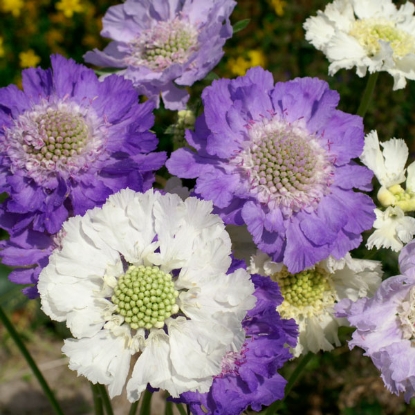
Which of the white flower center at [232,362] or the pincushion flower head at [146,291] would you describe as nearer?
the pincushion flower head at [146,291]

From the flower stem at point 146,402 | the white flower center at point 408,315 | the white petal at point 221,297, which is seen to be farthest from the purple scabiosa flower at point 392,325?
the flower stem at point 146,402

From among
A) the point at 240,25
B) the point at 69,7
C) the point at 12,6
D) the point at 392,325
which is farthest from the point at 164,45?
the point at 12,6

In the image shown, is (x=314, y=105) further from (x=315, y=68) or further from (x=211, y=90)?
(x=315, y=68)

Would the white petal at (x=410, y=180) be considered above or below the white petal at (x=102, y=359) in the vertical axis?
below

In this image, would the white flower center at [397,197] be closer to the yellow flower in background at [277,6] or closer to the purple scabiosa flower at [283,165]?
the purple scabiosa flower at [283,165]

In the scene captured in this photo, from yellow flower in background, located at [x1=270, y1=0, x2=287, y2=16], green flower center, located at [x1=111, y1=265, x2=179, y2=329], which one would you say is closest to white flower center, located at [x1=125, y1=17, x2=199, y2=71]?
green flower center, located at [x1=111, y1=265, x2=179, y2=329]

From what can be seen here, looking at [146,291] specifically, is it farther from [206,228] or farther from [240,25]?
[240,25]

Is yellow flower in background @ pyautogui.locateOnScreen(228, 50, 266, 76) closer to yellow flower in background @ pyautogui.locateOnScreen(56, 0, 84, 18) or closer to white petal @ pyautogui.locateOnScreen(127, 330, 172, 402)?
yellow flower in background @ pyautogui.locateOnScreen(56, 0, 84, 18)

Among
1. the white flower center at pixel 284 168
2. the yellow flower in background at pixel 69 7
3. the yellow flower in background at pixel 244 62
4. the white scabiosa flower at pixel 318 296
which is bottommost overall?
the yellow flower in background at pixel 244 62
